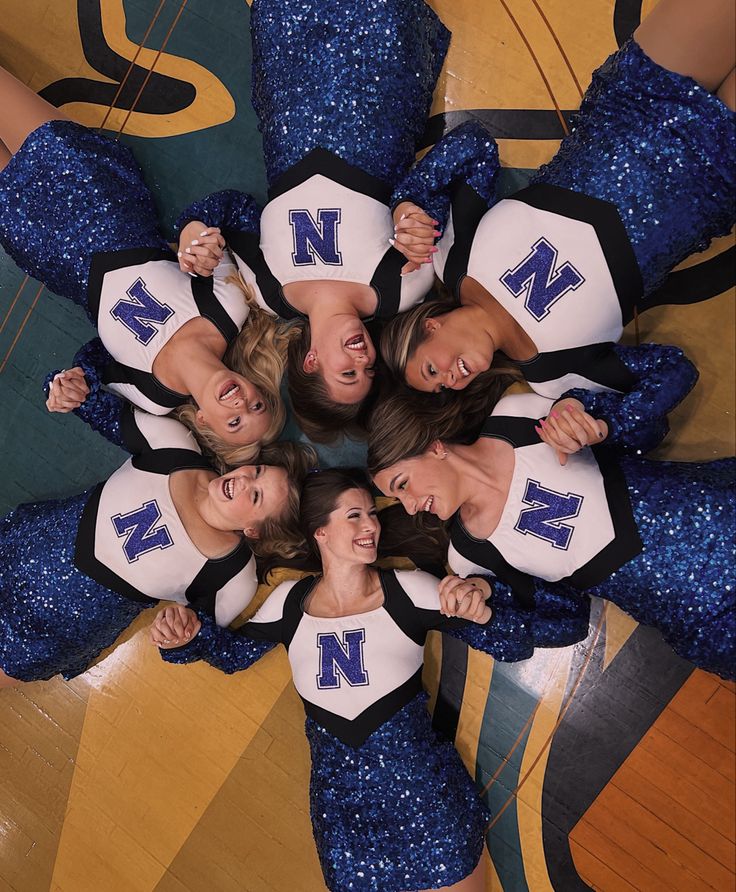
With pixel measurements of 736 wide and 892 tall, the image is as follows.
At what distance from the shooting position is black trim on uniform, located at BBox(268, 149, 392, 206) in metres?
1.95

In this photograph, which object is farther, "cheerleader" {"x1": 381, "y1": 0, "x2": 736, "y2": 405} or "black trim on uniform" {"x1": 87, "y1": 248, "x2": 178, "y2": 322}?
"black trim on uniform" {"x1": 87, "y1": 248, "x2": 178, "y2": 322}

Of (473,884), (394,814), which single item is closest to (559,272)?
(394,814)

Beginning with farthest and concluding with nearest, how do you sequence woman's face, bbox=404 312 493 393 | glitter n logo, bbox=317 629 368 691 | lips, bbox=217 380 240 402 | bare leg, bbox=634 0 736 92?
glitter n logo, bbox=317 629 368 691, lips, bbox=217 380 240 402, woman's face, bbox=404 312 493 393, bare leg, bbox=634 0 736 92

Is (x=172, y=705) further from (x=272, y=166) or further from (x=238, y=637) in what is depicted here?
(x=272, y=166)

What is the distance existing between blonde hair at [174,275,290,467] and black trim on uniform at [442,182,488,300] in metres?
0.62

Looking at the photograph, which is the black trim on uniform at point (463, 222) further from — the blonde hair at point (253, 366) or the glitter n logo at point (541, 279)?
the blonde hair at point (253, 366)

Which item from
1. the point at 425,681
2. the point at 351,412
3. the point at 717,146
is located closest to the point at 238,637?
the point at 425,681

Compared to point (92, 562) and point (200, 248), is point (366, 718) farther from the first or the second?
point (200, 248)

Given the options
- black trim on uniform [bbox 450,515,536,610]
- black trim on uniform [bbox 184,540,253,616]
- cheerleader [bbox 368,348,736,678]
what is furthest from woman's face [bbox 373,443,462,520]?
black trim on uniform [bbox 184,540,253,616]

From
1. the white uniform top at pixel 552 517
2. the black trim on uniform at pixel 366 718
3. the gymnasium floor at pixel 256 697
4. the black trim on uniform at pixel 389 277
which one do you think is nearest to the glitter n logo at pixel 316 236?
the black trim on uniform at pixel 389 277

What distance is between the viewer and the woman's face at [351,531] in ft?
6.60

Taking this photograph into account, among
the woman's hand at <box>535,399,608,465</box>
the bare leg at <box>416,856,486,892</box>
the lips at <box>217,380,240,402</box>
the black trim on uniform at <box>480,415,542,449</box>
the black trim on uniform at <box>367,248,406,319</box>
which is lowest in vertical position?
the bare leg at <box>416,856,486,892</box>

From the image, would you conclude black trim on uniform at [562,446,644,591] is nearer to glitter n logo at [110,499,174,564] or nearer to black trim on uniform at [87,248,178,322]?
glitter n logo at [110,499,174,564]

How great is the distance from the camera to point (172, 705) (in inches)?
95.2
